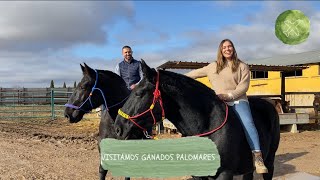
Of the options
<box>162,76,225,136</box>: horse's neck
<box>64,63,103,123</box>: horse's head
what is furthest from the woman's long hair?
<box>64,63,103,123</box>: horse's head

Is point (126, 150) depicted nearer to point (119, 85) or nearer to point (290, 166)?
point (119, 85)

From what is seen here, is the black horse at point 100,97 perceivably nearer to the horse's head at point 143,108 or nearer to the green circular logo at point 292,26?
the horse's head at point 143,108

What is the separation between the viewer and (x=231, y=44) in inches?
165

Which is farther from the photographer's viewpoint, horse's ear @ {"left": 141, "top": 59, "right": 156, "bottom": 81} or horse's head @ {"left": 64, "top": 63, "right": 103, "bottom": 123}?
horse's head @ {"left": 64, "top": 63, "right": 103, "bottom": 123}

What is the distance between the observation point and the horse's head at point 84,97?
5426 mm

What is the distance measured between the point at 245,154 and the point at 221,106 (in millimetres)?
610

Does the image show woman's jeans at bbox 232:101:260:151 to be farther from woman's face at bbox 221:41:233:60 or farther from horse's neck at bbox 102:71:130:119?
horse's neck at bbox 102:71:130:119

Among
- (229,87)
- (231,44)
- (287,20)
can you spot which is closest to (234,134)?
(229,87)

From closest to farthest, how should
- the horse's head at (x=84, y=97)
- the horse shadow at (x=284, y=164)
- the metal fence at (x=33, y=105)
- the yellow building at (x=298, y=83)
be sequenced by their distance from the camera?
the horse's head at (x=84, y=97)
the horse shadow at (x=284, y=164)
the metal fence at (x=33, y=105)
the yellow building at (x=298, y=83)

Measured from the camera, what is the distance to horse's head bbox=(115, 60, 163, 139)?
3578mm

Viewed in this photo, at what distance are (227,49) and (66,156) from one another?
6.84m

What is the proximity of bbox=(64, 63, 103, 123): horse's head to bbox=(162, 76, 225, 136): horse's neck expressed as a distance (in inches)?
80.4

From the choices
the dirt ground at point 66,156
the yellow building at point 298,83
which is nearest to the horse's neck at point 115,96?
the dirt ground at point 66,156

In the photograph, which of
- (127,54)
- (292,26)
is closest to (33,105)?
(292,26)
